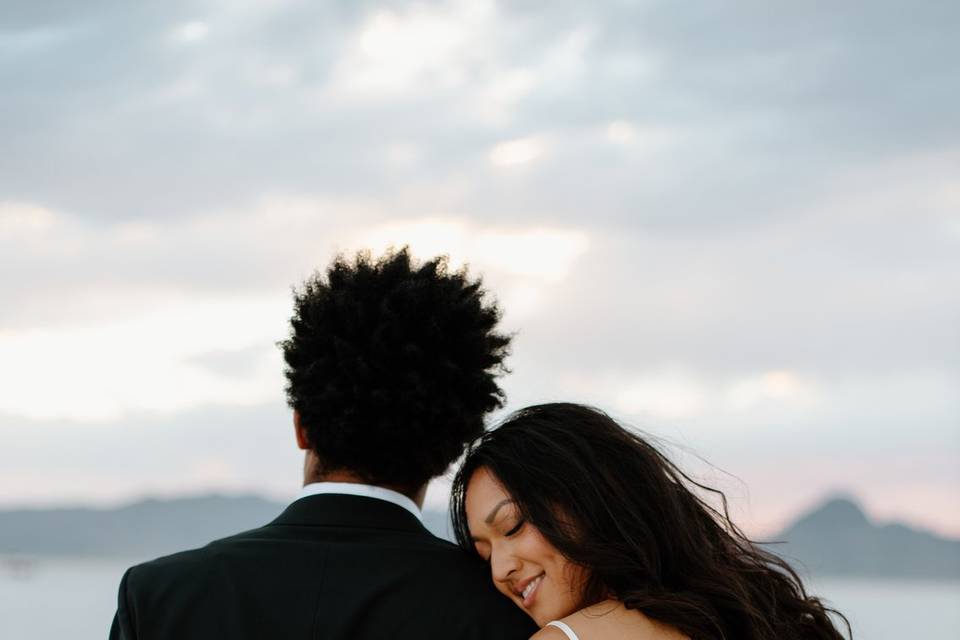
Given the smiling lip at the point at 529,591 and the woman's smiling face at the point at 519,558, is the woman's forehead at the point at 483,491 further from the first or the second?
the smiling lip at the point at 529,591

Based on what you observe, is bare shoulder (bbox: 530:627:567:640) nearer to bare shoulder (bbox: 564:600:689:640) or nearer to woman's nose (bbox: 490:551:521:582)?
bare shoulder (bbox: 564:600:689:640)

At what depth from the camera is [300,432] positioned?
302 centimetres

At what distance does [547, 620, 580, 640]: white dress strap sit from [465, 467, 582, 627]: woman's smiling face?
0.15m

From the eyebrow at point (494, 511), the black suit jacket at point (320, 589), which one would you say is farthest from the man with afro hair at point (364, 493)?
the eyebrow at point (494, 511)

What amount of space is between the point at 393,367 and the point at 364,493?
29 cm

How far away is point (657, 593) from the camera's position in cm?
288

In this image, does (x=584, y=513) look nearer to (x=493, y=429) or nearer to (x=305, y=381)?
(x=493, y=429)

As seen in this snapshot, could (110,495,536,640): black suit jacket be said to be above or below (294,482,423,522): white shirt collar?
below

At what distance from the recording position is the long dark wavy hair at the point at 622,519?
9.45 ft

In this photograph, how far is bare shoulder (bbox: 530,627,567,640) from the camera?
8.50 ft

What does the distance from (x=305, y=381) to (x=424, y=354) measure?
0.96 feet

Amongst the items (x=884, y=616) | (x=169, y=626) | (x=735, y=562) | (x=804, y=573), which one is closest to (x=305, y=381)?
(x=169, y=626)

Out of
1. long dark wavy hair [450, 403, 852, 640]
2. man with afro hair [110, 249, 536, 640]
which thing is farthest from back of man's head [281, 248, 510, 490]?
long dark wavy hair [450, 403, 852, 640]

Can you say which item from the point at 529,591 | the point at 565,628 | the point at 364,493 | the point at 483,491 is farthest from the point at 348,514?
the point at 565,628
